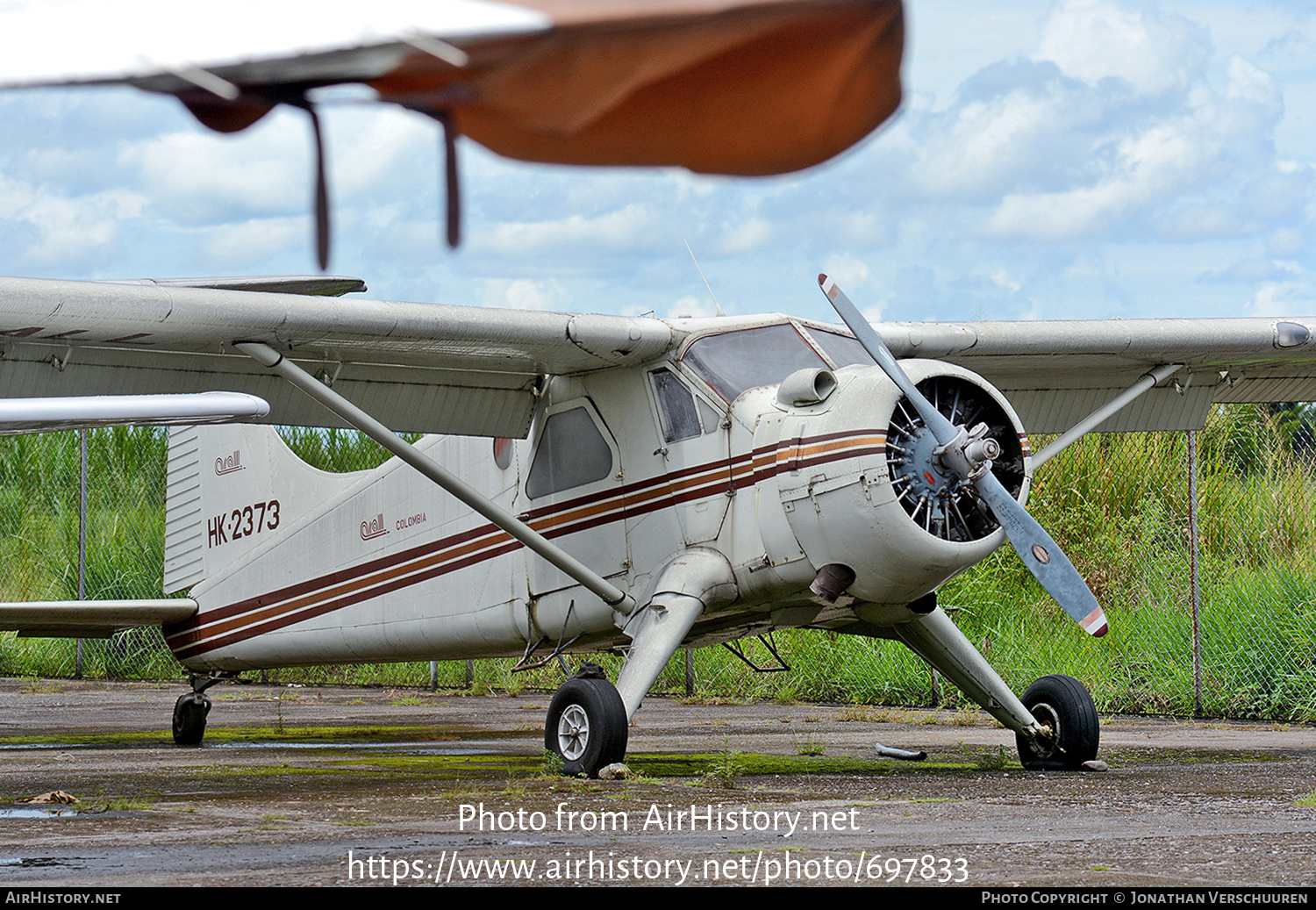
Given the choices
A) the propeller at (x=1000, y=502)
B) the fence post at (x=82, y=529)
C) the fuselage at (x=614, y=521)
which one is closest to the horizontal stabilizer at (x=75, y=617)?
the fuselage at (x=614, y=521)

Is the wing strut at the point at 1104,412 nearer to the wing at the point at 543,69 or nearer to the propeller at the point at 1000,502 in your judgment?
the propeller at the point at 1000,502

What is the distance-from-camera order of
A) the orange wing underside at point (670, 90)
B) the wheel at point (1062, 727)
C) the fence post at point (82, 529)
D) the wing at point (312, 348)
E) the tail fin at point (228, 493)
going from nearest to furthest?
the orange wing underside at point (670, 90) → the wing at point (312, 348) → the wheel at point (1062, 727) → the tail fin at point (228, 493) → the fence post at point (82, 529)

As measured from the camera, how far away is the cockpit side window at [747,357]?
7.91 metres

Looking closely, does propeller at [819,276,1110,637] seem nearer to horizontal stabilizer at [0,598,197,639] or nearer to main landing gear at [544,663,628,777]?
main landing gear at [544,663,628,777]

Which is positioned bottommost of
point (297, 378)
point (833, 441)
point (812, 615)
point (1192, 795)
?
point (1192, 795)

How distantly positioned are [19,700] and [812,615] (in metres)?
12.0

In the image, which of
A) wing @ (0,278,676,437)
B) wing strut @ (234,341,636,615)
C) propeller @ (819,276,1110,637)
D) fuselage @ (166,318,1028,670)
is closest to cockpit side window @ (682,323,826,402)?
fuselage @ (166,318,1028,670)

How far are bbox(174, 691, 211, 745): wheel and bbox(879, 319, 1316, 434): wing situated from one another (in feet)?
18.5

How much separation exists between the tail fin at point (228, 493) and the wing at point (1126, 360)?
14.7 ft

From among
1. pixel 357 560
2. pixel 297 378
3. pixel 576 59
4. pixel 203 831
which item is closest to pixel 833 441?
pixel 297 378

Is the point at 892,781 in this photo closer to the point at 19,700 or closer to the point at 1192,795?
the point at 1192,795

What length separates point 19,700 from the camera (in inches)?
648

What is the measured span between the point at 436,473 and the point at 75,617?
152 inches

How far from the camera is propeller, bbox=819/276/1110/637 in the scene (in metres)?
6.75
